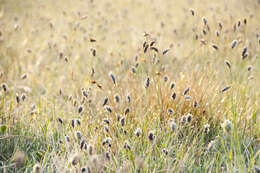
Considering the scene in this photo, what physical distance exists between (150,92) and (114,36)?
10.2 feet

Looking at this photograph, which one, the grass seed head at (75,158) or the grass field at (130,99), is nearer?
the grass seed head at (75,158)

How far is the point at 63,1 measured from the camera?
7586mm

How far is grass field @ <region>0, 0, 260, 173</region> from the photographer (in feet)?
5.59

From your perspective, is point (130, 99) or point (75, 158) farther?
point (130, 99)

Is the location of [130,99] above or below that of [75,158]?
above

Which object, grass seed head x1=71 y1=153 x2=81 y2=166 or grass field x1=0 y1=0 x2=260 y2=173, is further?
grass field x1=0 y1=0 x2=260 y2=173

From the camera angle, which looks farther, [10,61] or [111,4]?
[111,4]

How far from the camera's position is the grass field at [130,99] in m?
1.70

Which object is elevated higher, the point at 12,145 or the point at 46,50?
the point at 46,50

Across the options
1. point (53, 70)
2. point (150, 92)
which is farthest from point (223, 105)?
point (53, 70)

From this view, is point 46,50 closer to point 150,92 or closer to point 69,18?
point 69,18

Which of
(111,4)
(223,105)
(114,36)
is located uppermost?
(111,4)

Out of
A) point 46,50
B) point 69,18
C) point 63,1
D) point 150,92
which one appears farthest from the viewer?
point 63,1

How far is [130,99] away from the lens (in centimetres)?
201
